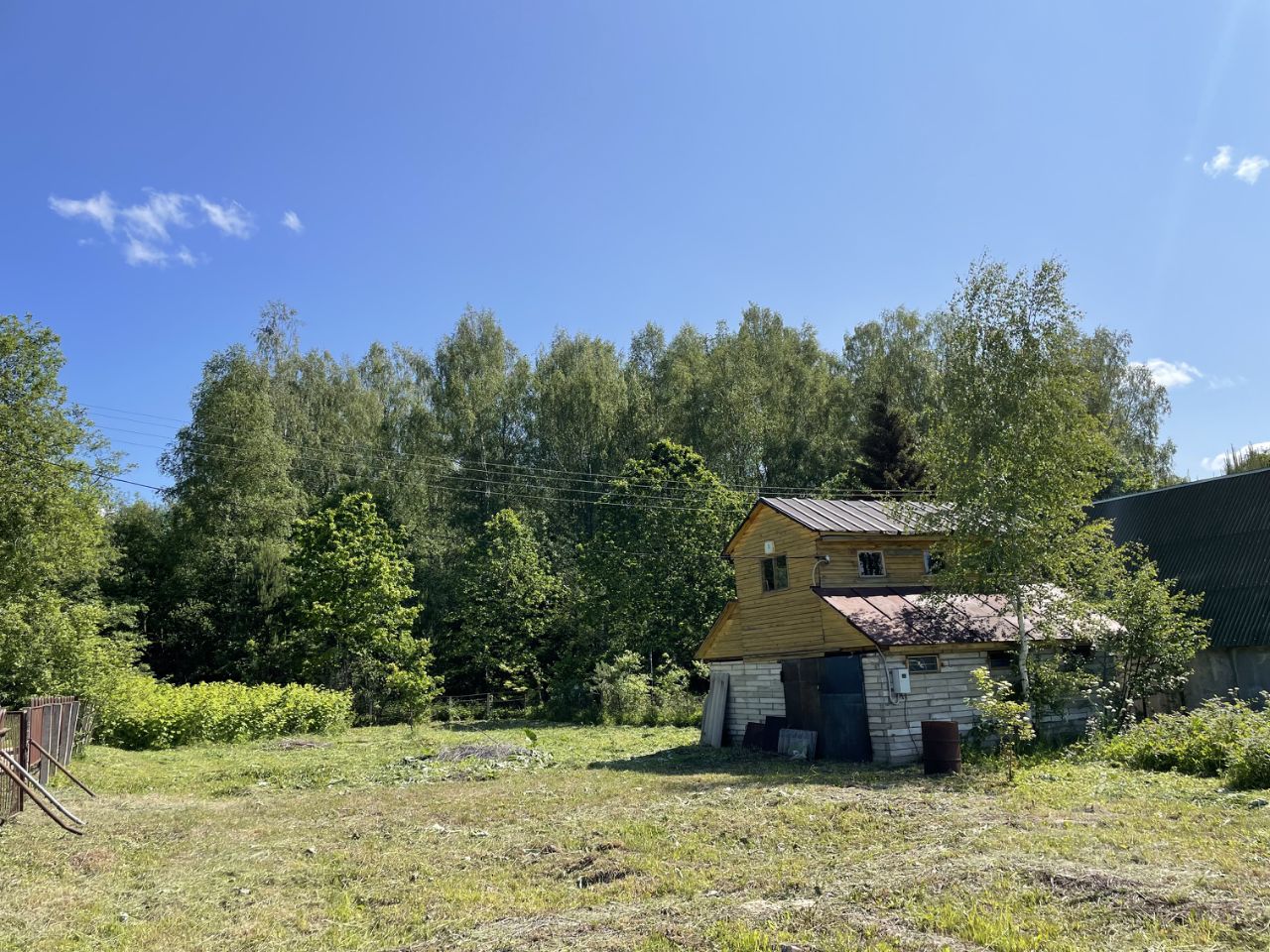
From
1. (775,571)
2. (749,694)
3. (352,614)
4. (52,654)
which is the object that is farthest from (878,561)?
(352,614)

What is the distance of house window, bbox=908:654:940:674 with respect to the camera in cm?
1727

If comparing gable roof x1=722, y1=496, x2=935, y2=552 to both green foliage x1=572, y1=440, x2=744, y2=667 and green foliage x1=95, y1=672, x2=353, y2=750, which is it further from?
green foliage x1=95, y1=672, x2=353, y2=750

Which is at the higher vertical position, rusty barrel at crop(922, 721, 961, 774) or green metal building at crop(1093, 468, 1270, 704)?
green metal building at crop(1093, 468, 1270, 704)

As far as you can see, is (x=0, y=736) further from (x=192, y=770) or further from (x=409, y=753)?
(x=409, y=753)

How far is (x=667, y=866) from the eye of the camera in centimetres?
827

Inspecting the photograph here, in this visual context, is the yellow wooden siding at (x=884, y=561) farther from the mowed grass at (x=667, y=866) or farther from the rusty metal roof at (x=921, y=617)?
the mowed grass at (x=667, y=866)

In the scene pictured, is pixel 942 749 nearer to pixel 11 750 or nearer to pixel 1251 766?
pixel 1251 766

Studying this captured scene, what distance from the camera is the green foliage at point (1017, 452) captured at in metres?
17.5

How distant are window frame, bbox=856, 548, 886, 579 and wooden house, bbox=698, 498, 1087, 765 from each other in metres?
0.03

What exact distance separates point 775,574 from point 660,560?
1559cm

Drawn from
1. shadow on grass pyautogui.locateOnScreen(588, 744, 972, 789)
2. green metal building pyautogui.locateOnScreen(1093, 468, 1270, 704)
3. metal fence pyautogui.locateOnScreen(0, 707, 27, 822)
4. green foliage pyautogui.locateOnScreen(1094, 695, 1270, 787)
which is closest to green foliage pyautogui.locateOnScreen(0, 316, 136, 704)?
metal fence pyautogui.locateOnScreen(0, 707, 27, 822)

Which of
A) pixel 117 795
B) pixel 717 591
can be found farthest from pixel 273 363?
pixel 117 795

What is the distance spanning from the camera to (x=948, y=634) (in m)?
17.6

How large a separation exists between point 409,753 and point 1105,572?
16.4 m
